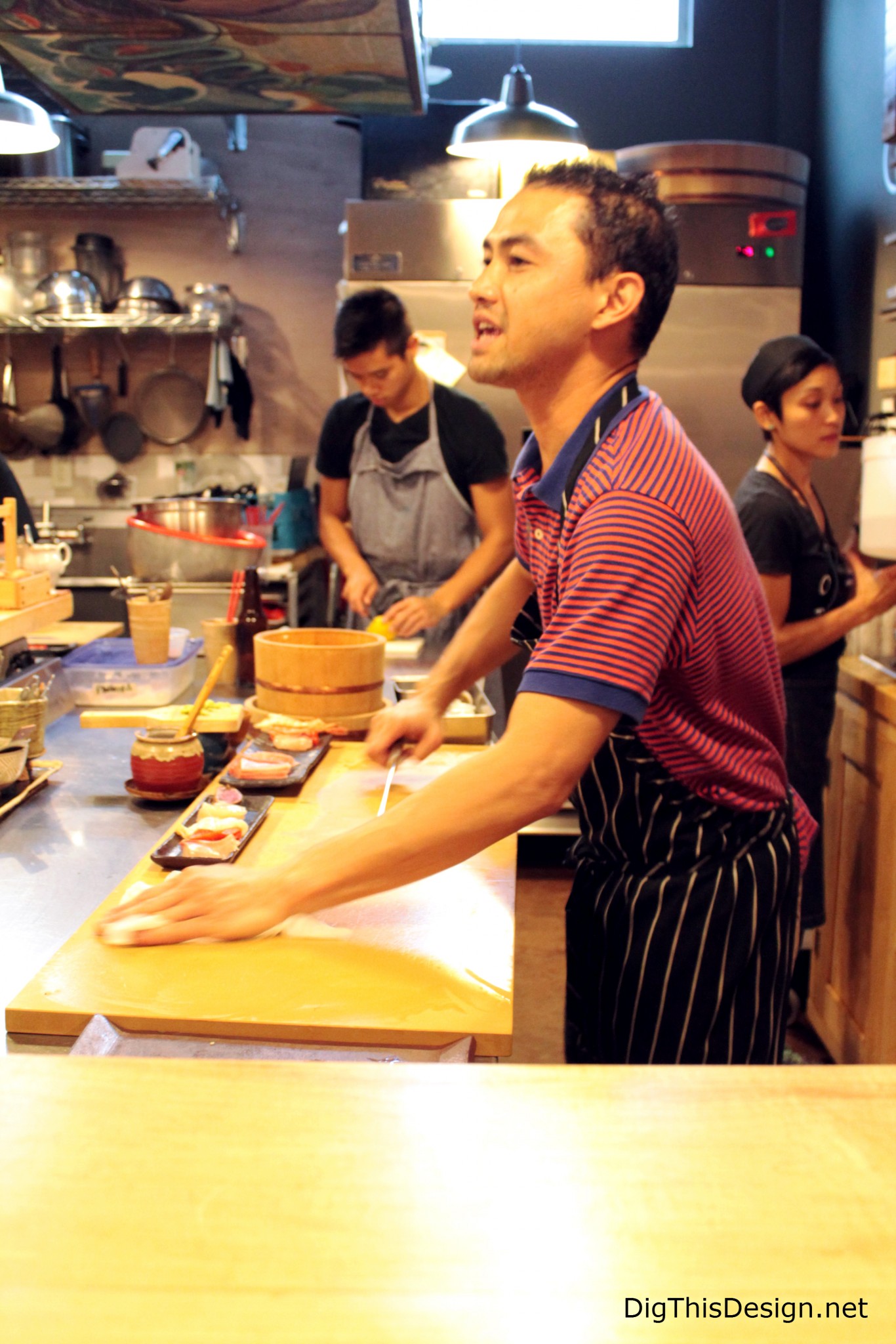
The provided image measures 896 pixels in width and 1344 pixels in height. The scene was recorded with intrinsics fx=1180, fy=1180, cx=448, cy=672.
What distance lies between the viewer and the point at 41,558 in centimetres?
268

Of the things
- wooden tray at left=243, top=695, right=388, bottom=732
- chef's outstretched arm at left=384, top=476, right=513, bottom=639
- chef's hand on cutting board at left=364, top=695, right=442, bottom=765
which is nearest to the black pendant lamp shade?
chef's outstretched arm at left=384, top=476, right=513, bottom=639

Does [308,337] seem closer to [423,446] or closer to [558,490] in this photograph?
[423,446]

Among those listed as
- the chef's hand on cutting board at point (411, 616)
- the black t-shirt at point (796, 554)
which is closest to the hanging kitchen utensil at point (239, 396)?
the chef's hand on cutting board at point (411, 616)

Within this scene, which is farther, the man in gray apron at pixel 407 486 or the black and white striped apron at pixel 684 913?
the man in gray apron at pixel 407 486

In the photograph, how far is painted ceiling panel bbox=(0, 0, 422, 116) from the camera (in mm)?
2139

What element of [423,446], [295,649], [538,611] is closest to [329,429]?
[423,446]

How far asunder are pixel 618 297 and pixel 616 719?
0.57 m

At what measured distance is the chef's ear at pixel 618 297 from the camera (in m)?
1.47

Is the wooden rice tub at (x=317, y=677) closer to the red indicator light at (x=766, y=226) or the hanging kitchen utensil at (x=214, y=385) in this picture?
the red indicator light at (x=766, y=226)

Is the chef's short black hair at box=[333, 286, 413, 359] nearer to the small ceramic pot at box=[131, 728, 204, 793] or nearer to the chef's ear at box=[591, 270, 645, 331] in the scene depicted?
the small ceramic pot at box=[131, 728, 204, 793]

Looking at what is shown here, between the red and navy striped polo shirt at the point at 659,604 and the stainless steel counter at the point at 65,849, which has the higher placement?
the red and navy striped polo shirt at the point at 659,604

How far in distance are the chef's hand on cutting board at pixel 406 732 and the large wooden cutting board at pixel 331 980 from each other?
0.35 meters

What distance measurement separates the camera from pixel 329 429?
12.6 feet

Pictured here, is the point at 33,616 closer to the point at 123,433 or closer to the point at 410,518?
the point at 410,518
